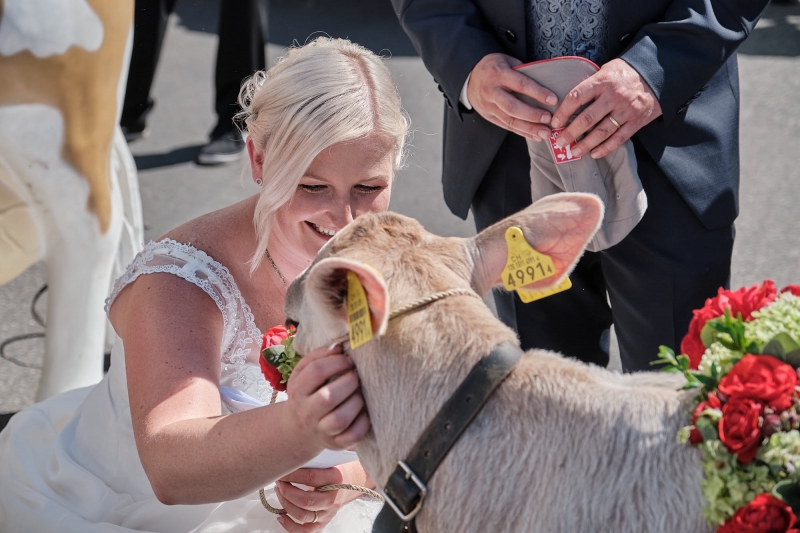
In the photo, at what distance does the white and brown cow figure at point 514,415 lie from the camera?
128 cm

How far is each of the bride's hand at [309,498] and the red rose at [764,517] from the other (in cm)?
102

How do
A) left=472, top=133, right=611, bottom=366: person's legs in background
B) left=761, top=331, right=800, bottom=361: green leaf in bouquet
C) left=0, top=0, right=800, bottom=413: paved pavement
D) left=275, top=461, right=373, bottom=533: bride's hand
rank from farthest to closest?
1. left=0, top=0, right=800, bottom=413: paved pavement
2. left=472, top=133, right=611, bottom=366: person's legs in background
3. left=275, top=461, right=373, bottom=533: bride's hand
4. left=761, top=331, right=800, bottom=361: green leaf in bouquet

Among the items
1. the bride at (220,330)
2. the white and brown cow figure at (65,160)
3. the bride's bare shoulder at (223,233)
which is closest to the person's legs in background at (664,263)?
the bride at (220,330)

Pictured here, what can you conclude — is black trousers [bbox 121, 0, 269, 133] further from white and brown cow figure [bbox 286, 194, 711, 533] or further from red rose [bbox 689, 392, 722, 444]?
red rose [bbox 689, 392, 722, 444]

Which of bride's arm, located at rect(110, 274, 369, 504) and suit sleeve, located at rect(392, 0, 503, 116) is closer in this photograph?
bride's arm, located at rect(110, 274, 369, 504)

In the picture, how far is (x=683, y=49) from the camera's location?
81.2 inches

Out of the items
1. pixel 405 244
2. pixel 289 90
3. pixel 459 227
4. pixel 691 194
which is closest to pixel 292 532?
pixel 405 244

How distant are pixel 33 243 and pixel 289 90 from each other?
1.21 meters

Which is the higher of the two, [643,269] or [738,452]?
[738,452]

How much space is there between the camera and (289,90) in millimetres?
2094

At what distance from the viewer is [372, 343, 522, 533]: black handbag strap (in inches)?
51.9

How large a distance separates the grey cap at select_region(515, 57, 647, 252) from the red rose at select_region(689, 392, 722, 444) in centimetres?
81

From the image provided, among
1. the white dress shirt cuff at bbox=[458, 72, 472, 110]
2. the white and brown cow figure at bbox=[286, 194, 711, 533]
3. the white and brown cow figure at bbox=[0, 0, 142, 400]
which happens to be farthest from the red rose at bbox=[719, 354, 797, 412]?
the white and brown cow figure at bbox=[0, 0, 142, 400]

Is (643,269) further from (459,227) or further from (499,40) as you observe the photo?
(459,227)
